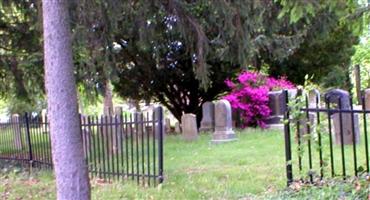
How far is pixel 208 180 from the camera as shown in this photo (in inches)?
327

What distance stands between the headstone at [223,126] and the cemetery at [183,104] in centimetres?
4

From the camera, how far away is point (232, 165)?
9797mm

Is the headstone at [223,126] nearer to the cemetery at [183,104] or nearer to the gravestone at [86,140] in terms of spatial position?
the cemetery at [183,104]

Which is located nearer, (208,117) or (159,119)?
(159,119)

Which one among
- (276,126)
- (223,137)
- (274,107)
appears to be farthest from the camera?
(274,107)

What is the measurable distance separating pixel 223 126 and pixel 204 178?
569cm

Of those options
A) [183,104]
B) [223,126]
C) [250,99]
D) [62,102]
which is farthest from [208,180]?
[183,104]

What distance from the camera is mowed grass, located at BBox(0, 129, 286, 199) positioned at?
298 inches

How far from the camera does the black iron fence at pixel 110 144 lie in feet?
28.1

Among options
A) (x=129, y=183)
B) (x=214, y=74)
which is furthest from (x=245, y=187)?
(x=214, y=74)

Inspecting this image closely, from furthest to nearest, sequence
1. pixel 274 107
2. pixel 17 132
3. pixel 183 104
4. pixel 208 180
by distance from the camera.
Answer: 1. pixel 183 104
2. pixel 274 107
3. pixel 17 132
4. pixel 208 180

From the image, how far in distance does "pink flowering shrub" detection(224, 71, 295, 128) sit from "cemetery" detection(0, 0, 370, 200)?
0.12ft

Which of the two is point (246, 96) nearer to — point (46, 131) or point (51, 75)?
point (46, 131)

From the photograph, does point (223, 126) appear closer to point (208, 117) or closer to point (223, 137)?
point (223, 137)
